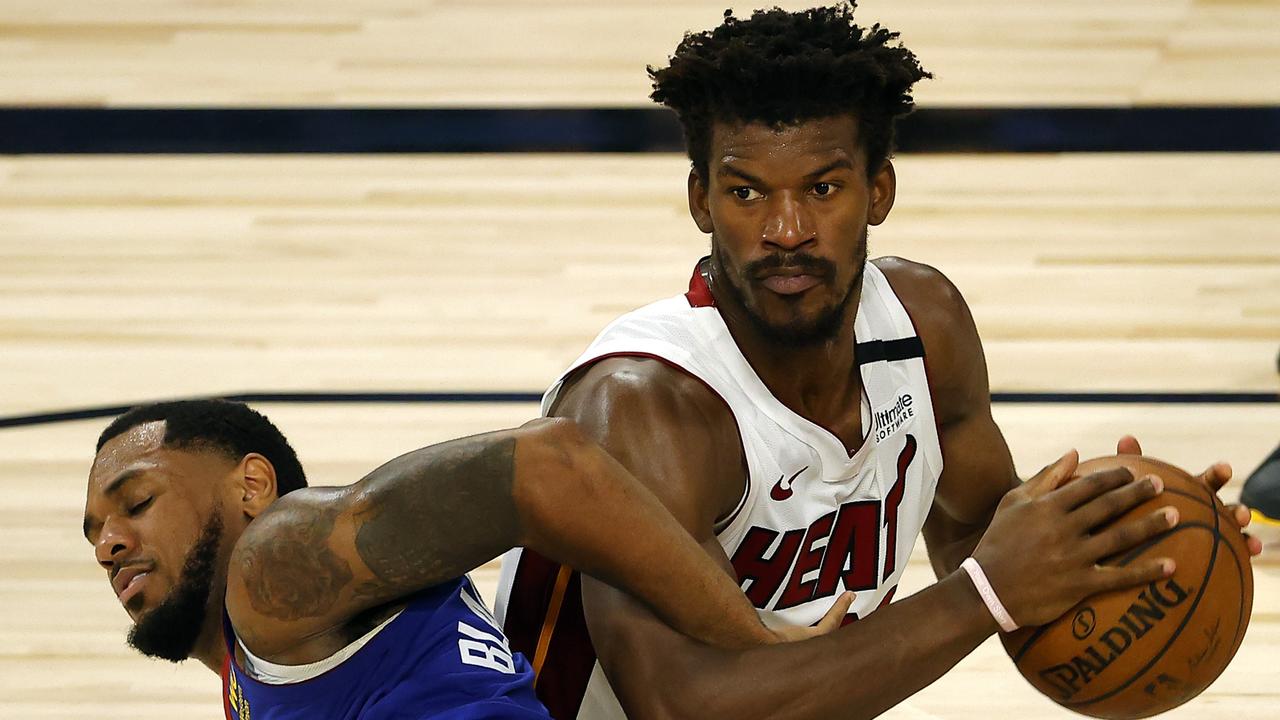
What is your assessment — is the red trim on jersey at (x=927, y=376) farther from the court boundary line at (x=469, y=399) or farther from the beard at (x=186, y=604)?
the court boundary line at (x=469, y=399)

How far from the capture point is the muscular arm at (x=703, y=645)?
6.66ft

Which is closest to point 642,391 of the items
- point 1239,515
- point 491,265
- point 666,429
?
point 666,429

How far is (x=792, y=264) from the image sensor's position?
2188mm

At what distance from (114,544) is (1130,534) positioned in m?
1.25

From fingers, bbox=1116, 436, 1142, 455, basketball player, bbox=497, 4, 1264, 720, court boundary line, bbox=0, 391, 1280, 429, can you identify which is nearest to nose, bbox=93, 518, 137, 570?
basketball player, bbox=497, 4, 1264, 720

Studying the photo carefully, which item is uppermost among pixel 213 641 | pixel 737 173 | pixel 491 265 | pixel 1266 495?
pixel 737 173

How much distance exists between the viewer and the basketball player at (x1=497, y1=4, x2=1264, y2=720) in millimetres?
2082

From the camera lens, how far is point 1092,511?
2104 millimetres

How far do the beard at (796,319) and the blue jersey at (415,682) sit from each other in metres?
0.55

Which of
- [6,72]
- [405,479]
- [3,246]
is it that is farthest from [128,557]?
Answer: [6,72]

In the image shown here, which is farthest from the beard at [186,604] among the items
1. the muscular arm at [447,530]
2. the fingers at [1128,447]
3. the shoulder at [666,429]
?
the fingers at [1128,447]

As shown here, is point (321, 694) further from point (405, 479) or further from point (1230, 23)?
point (1230, 23)

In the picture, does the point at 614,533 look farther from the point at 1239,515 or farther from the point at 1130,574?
the point at 1239,515

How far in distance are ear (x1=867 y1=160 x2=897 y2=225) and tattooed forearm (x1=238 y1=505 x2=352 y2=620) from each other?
84 centimetres
